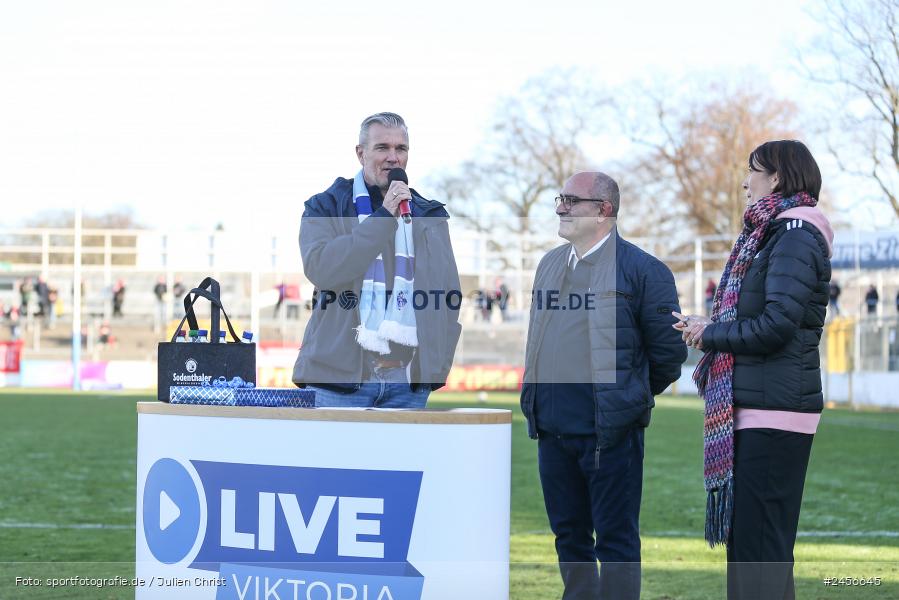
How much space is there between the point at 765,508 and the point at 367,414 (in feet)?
5.30

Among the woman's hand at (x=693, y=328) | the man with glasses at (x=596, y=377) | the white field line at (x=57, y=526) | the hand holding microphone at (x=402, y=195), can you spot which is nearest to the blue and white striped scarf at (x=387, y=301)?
the hand holding microphone at (x=402, y=195)

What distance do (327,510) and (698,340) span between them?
161 centimetres

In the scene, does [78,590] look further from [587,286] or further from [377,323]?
[587,286]

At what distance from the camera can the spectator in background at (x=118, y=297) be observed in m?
46.0

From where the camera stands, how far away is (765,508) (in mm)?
4707

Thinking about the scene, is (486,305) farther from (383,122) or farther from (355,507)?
(355,507)

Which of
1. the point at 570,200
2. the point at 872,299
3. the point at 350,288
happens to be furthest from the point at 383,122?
the point at 872,299

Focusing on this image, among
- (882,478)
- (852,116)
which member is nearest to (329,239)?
(882,478)

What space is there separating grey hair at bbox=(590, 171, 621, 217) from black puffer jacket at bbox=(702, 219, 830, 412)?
2.47 feet

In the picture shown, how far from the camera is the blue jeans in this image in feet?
16.1

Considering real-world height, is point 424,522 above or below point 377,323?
below

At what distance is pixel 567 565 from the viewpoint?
5324 millimetres

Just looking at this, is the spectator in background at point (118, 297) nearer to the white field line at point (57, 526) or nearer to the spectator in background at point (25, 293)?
the spectator in background at point (25, 293)

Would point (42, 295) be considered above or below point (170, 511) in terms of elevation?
above
